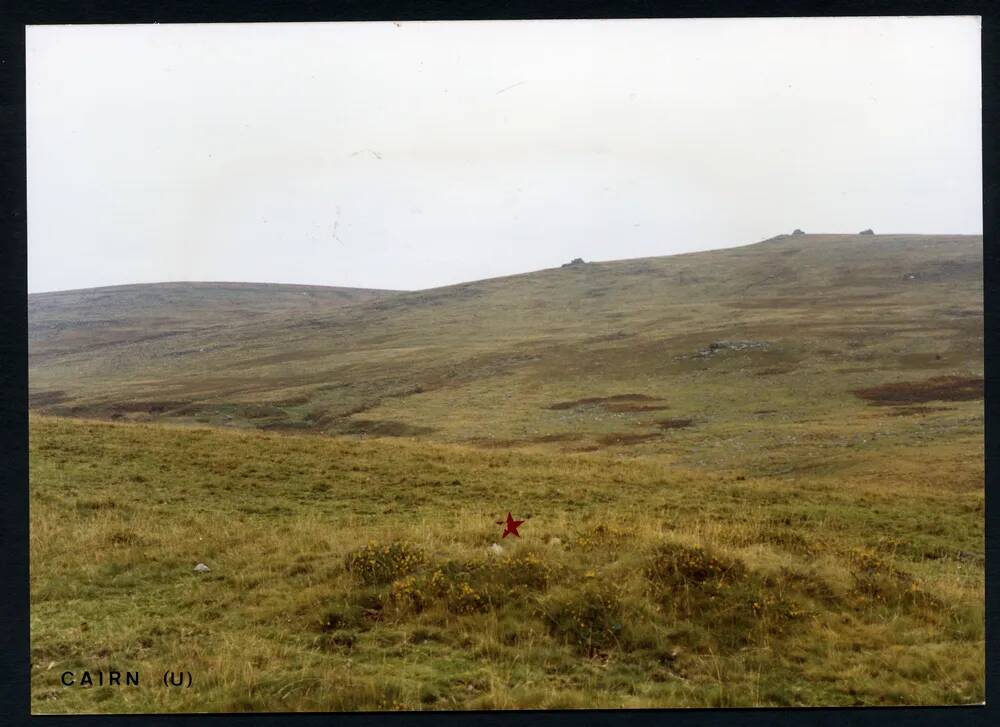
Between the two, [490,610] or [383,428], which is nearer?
[490,610]

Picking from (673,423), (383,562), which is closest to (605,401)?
(673,423)

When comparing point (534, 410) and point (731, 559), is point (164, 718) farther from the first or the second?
point (534, 410)

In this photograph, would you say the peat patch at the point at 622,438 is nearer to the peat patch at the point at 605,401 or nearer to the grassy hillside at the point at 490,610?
the peat patch at the point at 605,401

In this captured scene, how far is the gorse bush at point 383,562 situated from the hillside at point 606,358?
14.9 metres

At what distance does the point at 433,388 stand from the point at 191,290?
95578 mm

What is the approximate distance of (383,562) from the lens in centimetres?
832

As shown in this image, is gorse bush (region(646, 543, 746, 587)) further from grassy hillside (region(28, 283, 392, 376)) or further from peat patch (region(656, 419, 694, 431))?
grassy hillside (region(28, 283, 392, 376))

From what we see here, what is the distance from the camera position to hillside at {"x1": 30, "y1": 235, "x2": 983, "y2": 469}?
29016 mm

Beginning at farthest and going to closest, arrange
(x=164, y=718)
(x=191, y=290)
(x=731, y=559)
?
1. (x=191, y=290)
2. (x=731, y=559)
3. (x=164, y=718)

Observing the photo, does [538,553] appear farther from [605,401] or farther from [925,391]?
[925,391]

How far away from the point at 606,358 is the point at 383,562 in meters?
40.9

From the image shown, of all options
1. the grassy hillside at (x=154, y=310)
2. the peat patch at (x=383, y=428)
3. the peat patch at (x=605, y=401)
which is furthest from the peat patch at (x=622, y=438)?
the grassy hillside at (x=154, y=310)

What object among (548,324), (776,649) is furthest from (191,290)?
(776,649)

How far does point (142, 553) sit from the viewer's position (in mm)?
9336
